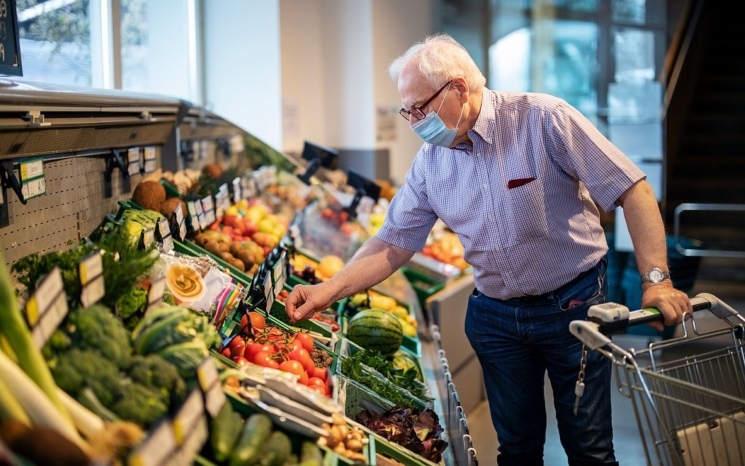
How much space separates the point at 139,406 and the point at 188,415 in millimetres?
108

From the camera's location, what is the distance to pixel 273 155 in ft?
17.0

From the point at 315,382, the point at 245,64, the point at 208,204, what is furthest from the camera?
the point at 245,64

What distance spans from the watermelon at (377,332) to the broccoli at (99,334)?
5.70ft

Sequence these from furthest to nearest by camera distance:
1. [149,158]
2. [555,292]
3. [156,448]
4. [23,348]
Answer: [149,158], [555,292], [23,348], [156,448]

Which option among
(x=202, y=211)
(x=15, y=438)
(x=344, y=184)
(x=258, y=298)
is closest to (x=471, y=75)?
(x=258, y=298)

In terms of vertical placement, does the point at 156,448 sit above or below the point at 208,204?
below

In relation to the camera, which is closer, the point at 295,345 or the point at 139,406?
the point at 139,406

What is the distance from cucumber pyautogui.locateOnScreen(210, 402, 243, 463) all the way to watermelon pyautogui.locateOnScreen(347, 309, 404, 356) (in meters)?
1.63

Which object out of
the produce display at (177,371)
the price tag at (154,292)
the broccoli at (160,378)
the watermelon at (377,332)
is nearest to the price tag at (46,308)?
the produce display at (177,371)

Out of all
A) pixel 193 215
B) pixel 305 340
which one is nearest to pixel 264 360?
pixel 305 340

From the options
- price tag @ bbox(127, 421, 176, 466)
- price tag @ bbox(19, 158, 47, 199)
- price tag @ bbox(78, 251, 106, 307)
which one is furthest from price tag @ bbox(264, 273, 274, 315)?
price tag @ bbox(127, 421, 176, 466)

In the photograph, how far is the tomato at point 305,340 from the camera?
2837 millimetres

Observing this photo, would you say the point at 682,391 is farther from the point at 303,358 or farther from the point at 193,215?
the point at 193,215

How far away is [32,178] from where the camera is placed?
99.0 inches
